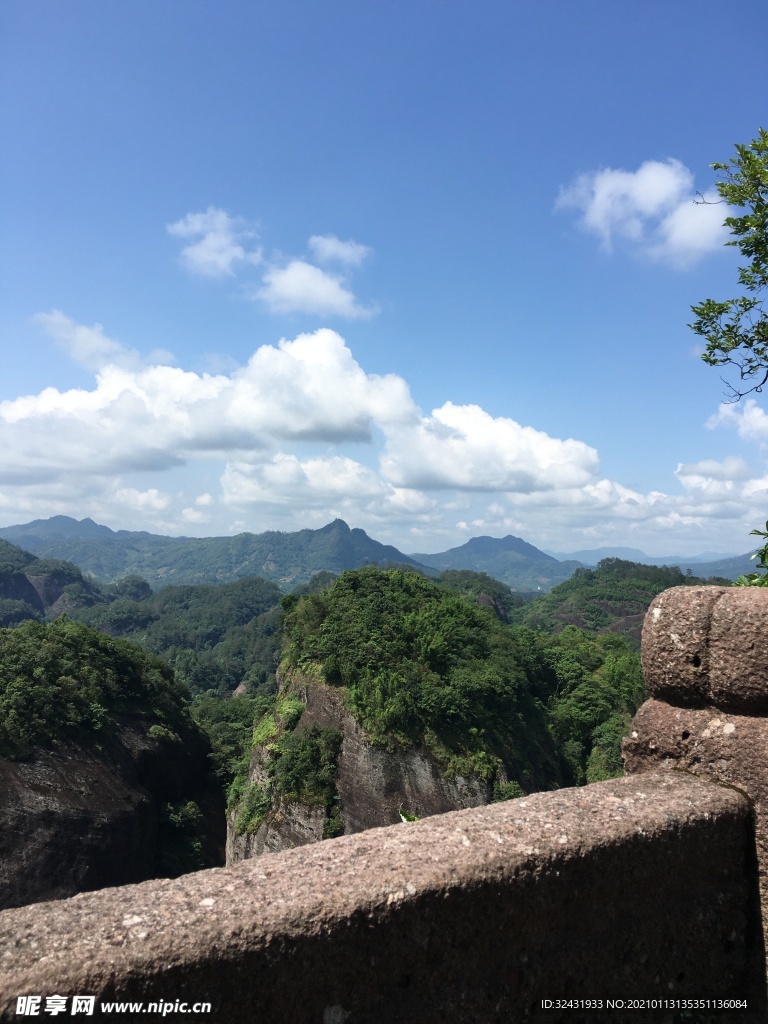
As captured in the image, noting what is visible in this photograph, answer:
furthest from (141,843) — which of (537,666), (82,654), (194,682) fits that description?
(194,682)

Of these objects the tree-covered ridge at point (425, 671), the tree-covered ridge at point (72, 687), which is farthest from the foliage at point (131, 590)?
the tree-covered ridge at point (425, 671)

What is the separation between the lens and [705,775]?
286 centimetres

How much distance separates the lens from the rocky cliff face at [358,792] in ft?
81.6

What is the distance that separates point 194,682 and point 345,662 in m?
67.9

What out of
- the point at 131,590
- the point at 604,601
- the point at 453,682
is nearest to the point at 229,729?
the point at 453,682

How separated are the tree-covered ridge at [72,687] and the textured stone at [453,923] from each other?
3123cm

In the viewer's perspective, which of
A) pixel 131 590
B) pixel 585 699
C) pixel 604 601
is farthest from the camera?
pixel 131 590

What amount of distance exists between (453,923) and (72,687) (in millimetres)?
35349

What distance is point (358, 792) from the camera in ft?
84.8

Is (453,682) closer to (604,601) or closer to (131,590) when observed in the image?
(604,601)

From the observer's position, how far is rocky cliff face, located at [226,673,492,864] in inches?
979

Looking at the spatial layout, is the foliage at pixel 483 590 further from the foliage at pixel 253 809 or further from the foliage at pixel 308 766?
the foliage at pixel 253 809

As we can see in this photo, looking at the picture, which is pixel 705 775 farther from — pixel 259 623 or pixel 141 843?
pixel 259 623

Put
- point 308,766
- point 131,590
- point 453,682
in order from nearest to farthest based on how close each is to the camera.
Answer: point 308,766 < point 453,682 < point 131,590
